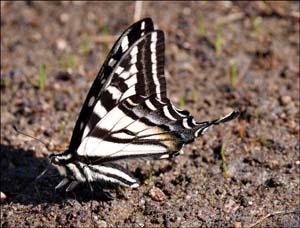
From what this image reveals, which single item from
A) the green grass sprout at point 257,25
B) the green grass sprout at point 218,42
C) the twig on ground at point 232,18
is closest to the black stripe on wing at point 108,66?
the green grass sprout at point 218,42

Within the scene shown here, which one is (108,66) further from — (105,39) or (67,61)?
(105,39)

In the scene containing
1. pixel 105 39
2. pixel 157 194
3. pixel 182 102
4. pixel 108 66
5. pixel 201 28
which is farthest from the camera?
pixel 105 39

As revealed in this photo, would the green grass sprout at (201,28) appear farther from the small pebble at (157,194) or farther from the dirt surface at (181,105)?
the small pebble at (157,194)

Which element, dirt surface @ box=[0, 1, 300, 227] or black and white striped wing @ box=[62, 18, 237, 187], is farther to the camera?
dirt surface @ box=[0, 1, 300, 227]

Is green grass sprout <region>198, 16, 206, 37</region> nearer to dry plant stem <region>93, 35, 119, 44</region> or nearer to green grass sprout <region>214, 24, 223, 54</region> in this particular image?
green grass sprout <region>214, 24, 223, 54</region>

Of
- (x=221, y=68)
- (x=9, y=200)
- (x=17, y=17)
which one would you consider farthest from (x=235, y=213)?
(x=17, y=17)

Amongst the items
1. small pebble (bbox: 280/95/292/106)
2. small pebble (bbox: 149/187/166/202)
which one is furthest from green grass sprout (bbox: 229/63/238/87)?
small pebble (bbox: 149/187/166/202)

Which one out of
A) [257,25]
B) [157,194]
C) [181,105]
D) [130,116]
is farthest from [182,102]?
[257,25]
